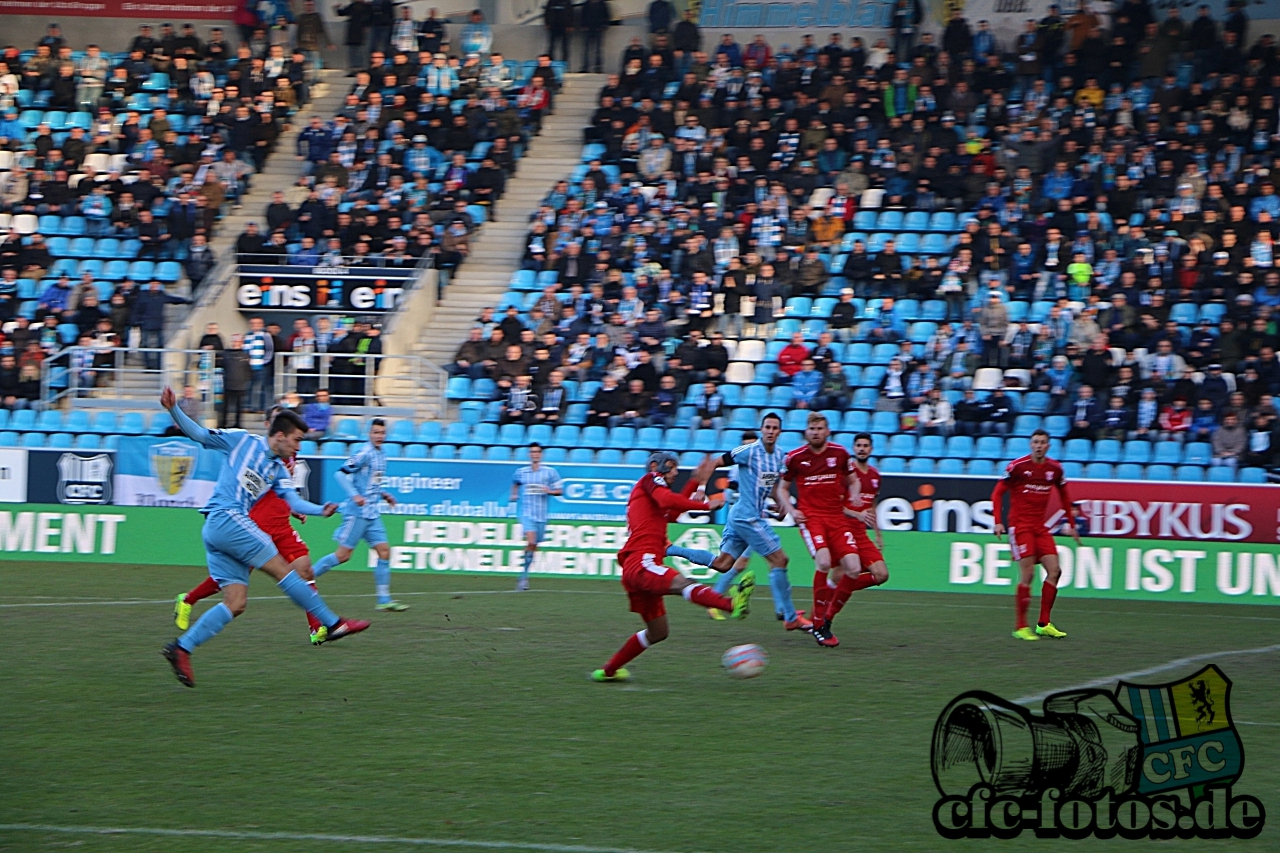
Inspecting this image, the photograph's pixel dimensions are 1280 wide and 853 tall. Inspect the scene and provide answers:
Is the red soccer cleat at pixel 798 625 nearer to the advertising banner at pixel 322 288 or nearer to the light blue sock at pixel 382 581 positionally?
the light blue sock at pixel 382 581

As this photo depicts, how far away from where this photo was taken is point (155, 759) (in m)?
8.16

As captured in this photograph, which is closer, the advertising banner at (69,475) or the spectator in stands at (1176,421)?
the spectator in stands at (1176,421)

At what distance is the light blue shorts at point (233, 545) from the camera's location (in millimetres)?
10812

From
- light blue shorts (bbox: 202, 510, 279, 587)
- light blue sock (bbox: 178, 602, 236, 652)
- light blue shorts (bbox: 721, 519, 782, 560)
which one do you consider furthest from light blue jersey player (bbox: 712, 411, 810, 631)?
light blue sock (bbox: 178, 602, 236, 652)

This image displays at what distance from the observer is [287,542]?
14047mm

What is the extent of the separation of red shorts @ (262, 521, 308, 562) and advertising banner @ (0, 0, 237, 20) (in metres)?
24.0

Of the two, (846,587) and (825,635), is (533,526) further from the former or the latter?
(846,587)

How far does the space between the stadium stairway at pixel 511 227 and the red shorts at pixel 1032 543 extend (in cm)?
1455

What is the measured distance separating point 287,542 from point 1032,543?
7.31 meters

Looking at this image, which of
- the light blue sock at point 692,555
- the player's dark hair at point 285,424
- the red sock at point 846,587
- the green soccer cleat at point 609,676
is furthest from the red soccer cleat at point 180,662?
the light blue sock at point 692,555

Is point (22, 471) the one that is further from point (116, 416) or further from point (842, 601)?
point (842, 601)

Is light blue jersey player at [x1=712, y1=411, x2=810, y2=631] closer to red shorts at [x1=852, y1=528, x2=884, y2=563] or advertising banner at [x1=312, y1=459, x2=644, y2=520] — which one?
red shorts at [x1=852, y1=528, x2=884, y2=563]

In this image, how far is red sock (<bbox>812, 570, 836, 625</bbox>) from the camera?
13.8 metres

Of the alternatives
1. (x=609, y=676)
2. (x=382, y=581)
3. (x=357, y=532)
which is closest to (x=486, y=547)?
(x=382, y=581)
